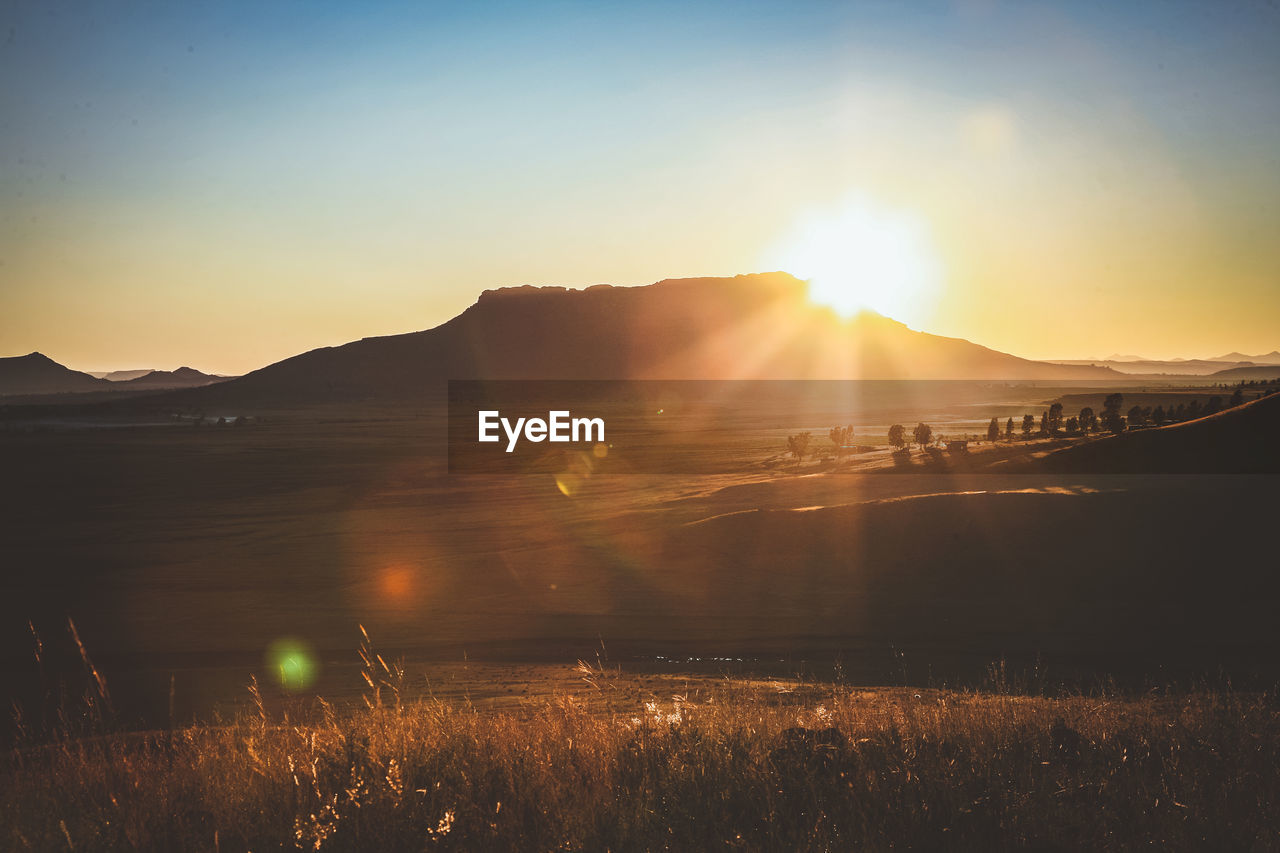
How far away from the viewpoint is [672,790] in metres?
4.84

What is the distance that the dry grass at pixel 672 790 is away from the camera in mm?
4285

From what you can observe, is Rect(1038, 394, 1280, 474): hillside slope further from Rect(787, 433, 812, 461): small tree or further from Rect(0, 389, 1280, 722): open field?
Rect(787, 433, 812, 461): small tree

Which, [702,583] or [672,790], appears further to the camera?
[702,583]

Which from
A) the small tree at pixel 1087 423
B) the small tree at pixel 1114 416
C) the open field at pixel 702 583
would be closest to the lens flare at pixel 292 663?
the open field at pixel 702 583

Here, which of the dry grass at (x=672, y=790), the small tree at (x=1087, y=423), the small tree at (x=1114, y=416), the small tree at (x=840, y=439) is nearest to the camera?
the dry grass at (x=672, y=790)

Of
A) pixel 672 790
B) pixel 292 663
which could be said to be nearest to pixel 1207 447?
pixel 292 663

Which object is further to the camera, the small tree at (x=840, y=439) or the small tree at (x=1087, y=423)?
the small tree at (x=840, y=439)

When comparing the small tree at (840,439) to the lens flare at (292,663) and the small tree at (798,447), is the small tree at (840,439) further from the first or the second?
the lens flare at (292,663)

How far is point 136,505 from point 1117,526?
43.0m

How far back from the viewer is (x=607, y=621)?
712 inches

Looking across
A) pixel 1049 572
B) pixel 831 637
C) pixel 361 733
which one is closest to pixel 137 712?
pixel 361 733

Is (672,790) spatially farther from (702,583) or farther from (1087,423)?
(1087,423)

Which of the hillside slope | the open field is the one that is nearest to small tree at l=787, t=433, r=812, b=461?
the open field

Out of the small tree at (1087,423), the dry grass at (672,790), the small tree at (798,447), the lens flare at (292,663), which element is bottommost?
the lens flare at (292,663)
